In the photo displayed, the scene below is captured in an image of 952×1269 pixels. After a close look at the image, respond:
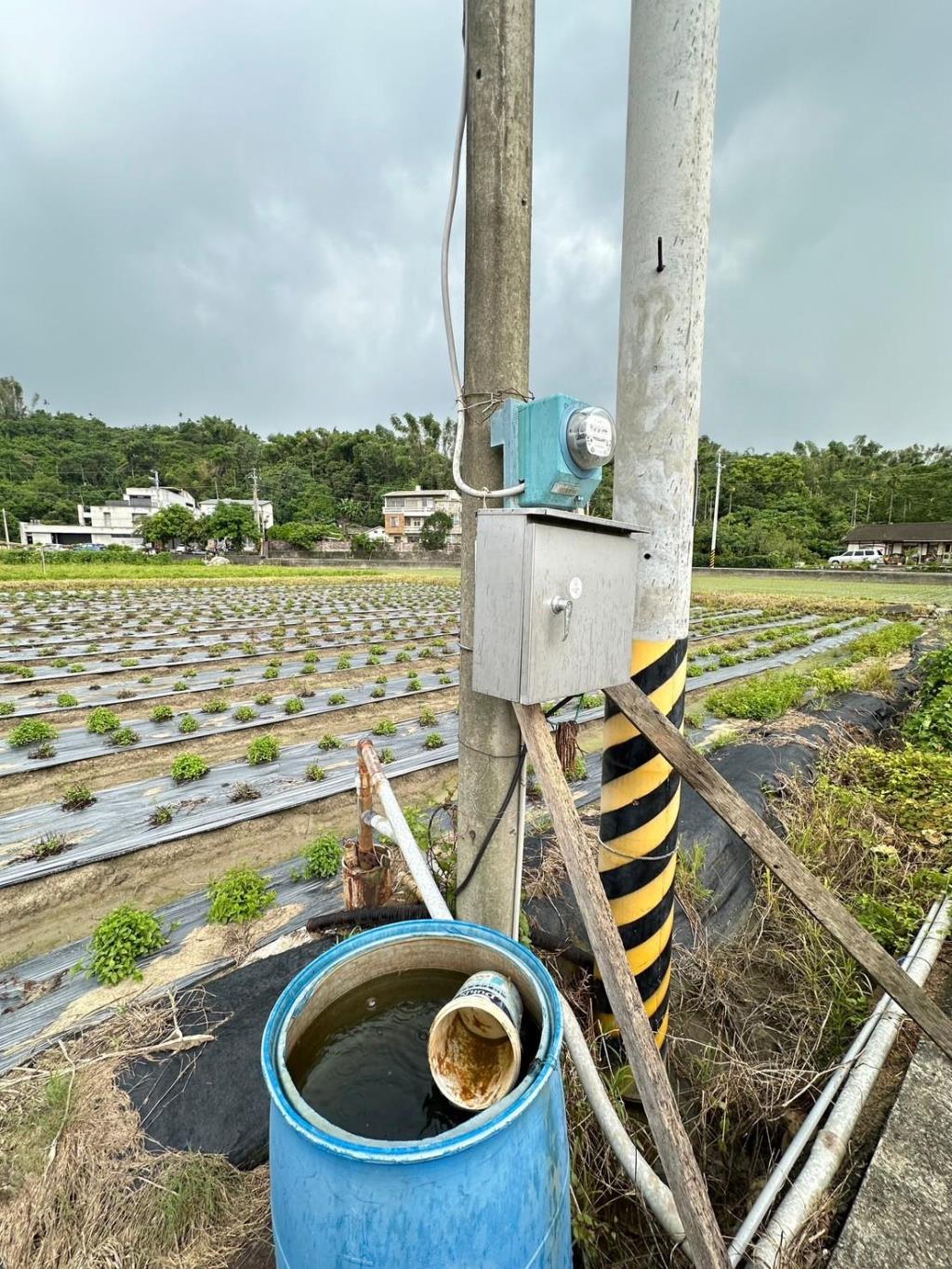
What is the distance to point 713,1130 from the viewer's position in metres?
1.96

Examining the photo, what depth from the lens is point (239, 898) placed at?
11.1ft

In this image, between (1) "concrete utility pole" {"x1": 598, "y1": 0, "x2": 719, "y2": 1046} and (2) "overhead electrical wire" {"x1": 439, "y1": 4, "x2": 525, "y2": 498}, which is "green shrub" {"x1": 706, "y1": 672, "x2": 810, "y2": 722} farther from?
(2) "overhead electrical wire" {"x1": 439, "y1": 4, "x2": 525, "y2": 498}

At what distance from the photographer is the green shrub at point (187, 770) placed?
519 cm

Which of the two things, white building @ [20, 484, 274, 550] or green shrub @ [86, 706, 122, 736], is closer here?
green shrub @ [86, 706, 122, 736]

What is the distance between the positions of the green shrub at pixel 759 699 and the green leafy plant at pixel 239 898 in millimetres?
5870

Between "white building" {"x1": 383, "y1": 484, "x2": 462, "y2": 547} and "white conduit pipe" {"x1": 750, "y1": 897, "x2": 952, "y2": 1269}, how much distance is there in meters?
52.1

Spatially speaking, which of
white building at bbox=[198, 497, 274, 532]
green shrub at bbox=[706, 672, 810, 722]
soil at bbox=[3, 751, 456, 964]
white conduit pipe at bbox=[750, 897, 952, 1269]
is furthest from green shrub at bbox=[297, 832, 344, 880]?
white building at bbox=[198, 497, 274, 532]

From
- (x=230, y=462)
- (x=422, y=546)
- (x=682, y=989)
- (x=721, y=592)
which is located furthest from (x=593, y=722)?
(x=230, y=462)

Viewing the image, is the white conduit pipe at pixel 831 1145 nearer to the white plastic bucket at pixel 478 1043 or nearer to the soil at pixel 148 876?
the white plastic bucket at pixel 478 1043

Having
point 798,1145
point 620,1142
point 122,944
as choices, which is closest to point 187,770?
point 122,944

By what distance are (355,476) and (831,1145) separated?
72799 mm

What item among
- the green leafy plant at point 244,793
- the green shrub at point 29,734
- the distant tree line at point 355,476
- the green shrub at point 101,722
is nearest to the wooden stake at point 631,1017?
the green leafy plant at point 244,793

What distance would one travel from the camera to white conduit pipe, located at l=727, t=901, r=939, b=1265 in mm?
1419

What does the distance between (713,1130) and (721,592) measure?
23441 millimetres
